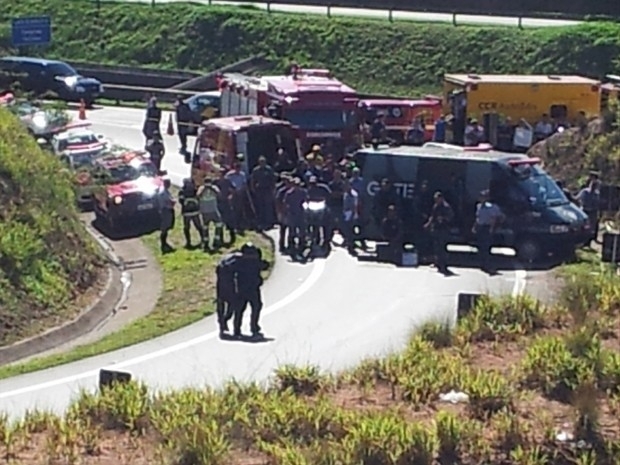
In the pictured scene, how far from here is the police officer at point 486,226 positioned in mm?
28781

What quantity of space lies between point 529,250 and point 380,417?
16.0 meters

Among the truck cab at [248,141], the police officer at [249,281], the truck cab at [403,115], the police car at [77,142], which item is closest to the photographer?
the police officer at [249,281]

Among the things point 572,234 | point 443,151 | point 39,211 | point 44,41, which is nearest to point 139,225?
point 39,211

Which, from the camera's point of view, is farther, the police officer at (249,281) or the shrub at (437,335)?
the police officer at (249,281)

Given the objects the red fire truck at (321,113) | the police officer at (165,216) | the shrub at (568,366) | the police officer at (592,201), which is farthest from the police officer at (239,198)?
the shrub at (568,366)

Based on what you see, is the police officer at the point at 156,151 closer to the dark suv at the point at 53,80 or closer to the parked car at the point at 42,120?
the parked car at the point at 42,120

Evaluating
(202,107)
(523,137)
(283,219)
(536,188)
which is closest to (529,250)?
(536,188)

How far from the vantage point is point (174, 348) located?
891 inches

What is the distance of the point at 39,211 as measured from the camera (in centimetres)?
2923

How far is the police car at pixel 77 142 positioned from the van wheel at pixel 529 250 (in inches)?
459

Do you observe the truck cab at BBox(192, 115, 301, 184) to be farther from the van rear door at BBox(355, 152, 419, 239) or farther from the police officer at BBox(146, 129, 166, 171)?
the van rear door at BBox(355, 152, 419, 239)

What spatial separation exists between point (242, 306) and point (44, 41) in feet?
94.7

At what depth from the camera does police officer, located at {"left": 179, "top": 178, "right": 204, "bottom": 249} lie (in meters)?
30.8

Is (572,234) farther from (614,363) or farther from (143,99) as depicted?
(143,99)
